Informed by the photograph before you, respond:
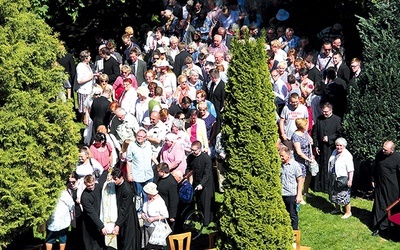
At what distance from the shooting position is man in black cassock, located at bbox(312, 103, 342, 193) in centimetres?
1781

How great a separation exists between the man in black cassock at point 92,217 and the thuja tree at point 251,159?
242 cm

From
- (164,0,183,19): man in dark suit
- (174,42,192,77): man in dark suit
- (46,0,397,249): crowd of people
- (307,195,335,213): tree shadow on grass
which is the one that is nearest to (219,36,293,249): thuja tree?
(46,0,397,249): crowd of people

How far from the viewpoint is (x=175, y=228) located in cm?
1566

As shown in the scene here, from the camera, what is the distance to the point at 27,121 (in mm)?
12578

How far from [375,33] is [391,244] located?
13.4ft

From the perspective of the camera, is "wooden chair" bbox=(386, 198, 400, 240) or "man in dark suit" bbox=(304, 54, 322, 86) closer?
"wooden chair" bbox=(386, 198, 400, 240)

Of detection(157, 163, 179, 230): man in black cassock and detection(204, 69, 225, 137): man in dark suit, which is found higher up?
detection(204, 69, 225, 137): man in dark suit

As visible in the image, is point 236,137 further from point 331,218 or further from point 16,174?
point 331,218

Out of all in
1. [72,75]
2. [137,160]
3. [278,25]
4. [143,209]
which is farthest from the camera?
[278,25]

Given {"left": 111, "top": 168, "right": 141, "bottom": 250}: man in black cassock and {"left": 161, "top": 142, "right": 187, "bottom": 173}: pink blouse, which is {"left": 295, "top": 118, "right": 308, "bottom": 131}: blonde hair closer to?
{"left": 161, "top": 142, "right": 187, "bottom": 173}: pink blouse

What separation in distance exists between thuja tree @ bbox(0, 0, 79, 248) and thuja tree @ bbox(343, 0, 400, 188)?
21.6ft

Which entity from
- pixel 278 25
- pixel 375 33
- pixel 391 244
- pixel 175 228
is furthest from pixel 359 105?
pixel 278 25

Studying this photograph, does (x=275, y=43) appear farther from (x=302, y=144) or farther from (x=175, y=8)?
(x=175, y=8)

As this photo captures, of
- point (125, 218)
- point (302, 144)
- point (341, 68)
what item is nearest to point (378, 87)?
point (302, 144)
